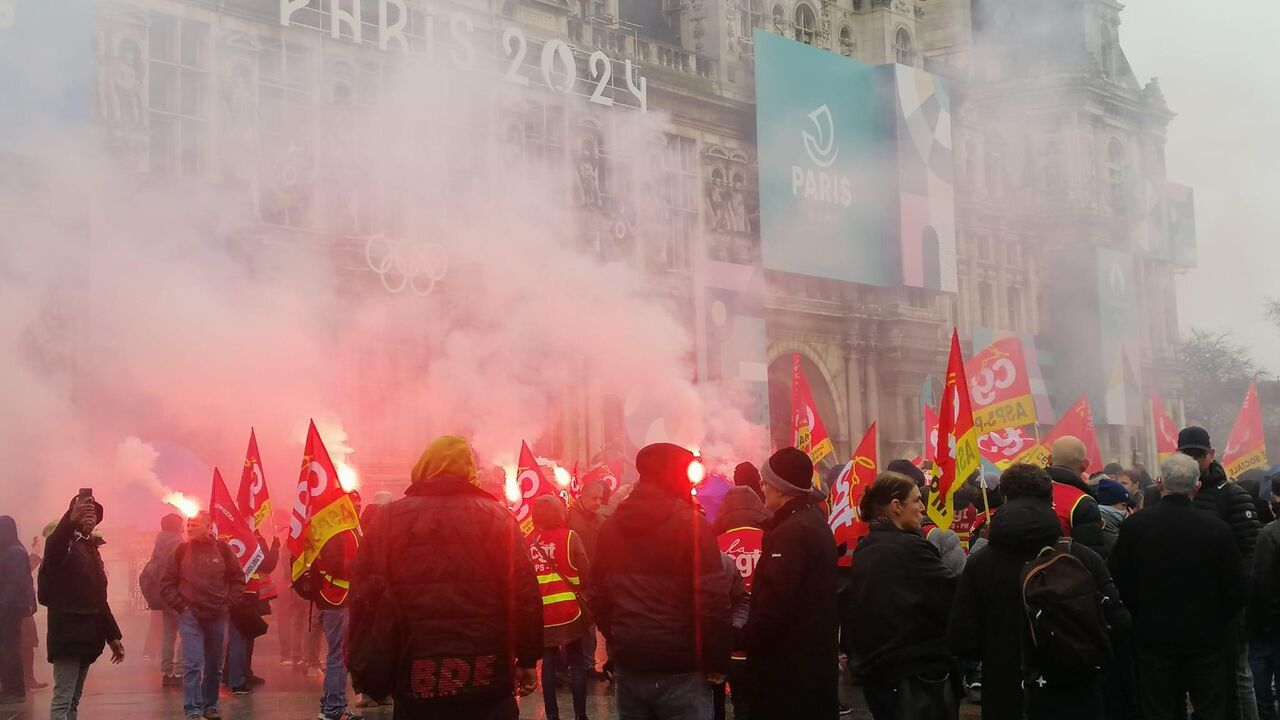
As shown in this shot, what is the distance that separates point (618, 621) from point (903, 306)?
102 ft

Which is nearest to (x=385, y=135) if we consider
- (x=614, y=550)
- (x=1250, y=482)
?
(x=1250, y=482)

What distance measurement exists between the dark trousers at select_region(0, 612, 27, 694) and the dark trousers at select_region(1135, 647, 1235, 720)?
10.4 meters

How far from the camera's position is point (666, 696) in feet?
20.6

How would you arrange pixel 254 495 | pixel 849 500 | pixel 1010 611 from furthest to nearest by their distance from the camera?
pixel 254 495 < pixel 849 500 < pixel 1010 611

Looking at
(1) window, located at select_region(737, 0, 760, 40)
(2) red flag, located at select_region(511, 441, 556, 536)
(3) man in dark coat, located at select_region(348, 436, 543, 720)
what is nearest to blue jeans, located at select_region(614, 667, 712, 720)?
(3) man in dark coat, located at select_region(348, 436, 543, 720)

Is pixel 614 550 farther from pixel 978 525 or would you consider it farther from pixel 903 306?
pixel 903 306

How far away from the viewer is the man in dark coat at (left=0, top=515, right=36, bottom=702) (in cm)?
1378

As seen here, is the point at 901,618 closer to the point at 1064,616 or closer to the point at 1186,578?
the point at 1064,616

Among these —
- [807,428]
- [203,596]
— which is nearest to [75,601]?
[203,596]

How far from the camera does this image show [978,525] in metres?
10.6

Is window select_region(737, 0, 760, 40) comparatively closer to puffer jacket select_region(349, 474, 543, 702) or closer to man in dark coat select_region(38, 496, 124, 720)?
man in dark coat select_region(38, 496, 124, 720)

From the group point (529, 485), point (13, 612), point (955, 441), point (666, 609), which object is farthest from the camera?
point (529, 485)

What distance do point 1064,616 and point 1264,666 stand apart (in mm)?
4206

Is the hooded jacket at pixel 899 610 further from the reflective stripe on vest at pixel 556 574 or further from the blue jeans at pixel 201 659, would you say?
the blue jeans at pixel 201 659
